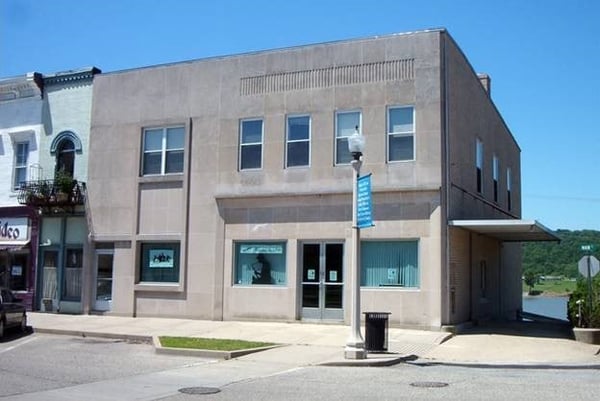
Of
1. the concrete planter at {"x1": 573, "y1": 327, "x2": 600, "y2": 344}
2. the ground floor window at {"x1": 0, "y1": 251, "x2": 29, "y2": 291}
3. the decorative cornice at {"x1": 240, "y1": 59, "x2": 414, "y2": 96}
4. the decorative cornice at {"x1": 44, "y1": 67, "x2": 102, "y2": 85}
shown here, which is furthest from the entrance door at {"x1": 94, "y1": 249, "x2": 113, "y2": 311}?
the concrete planter at {"x1": 573, "y1": 327, "x2": 600, "y2": 344}

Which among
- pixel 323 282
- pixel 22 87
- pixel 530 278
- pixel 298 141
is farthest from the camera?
pixel 530 278

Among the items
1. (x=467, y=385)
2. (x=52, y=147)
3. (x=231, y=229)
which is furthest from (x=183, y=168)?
(x=467, y=385)

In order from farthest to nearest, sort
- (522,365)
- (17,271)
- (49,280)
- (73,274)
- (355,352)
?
(17,271), (49,280), (73,274), (355,352), (522,365)

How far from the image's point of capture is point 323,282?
68.5ft

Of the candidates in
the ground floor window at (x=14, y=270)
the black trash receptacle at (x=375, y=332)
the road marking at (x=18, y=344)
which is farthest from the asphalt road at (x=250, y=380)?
the ground floor window at (x=14, y=270)

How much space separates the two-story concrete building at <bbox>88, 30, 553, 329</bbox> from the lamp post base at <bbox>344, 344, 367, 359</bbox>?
5.14 metres

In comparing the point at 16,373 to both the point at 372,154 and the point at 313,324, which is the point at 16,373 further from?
the point at 372,154

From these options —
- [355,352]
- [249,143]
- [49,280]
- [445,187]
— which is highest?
[249,143]

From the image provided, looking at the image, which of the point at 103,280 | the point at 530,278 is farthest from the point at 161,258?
the point at 530,278

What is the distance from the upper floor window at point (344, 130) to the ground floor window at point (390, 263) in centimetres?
273

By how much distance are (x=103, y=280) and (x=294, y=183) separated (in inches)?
318

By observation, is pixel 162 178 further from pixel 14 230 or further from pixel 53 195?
pixel 14 230

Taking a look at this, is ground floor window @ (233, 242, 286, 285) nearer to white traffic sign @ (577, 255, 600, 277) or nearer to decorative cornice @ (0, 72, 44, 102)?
white traffic sign @ (577, 255, 600, 277)

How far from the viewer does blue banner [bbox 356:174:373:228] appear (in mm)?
15047
